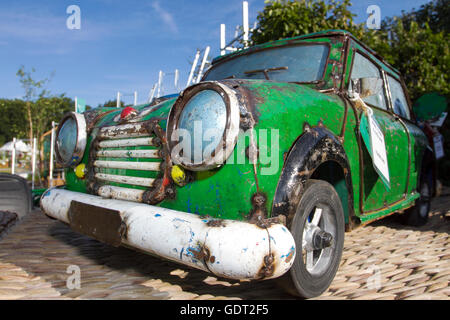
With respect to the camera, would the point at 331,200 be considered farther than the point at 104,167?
No

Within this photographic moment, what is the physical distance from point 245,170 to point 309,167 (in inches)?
12.8

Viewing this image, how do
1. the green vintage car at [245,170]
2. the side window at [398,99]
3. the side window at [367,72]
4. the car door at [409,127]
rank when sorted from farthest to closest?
1. the side window at [398,99]
2. the car door at [409,127]
3. the side window at [367,72]
4. the green vintage car at [245,170]

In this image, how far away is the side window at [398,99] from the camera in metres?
3.29

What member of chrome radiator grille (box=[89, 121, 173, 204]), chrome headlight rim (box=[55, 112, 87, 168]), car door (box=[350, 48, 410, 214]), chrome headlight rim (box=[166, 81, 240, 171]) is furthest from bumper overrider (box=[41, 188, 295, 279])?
car door (box=[350, 48, 410, 214])

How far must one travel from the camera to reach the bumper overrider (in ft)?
4.08

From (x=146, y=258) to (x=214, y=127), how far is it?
1.44 meters

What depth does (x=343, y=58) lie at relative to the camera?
7.46 feet

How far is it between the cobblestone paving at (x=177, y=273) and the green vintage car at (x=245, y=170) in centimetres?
31

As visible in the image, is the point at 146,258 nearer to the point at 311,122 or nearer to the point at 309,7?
the point at 311,122

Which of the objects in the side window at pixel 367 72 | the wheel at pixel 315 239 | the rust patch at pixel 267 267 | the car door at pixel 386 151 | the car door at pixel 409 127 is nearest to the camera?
the rust patch at pixel 267 267

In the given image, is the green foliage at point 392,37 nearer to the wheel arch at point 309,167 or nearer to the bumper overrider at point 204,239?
the wheel arch at point 309,167

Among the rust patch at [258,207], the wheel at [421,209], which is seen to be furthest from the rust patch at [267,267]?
the wheel at [421,209]

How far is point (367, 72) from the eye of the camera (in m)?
2.70
